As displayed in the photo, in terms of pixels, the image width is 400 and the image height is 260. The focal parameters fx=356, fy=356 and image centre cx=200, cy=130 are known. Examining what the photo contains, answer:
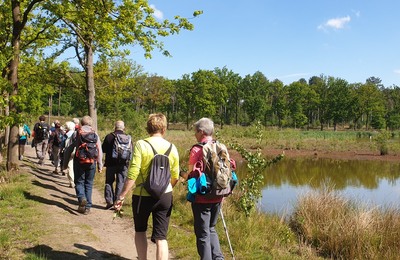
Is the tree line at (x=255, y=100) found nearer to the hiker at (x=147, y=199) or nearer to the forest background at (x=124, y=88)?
the forest background at (x=124, y=88)

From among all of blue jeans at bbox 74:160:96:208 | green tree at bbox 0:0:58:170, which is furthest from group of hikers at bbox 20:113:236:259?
green tree at bbox 0:0:58:170

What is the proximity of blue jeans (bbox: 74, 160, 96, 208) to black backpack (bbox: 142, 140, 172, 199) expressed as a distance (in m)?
3.34

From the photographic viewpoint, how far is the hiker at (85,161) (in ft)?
22.6

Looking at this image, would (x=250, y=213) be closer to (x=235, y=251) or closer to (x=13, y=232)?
(x=235, y=251)

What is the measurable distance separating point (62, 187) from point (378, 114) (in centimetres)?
7265

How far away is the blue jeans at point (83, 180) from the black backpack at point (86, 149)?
5.5 inches

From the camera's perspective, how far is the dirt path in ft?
16.9

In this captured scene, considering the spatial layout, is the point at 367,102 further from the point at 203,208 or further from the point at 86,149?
the point at 203,208

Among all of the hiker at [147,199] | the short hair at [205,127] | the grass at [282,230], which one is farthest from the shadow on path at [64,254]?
the short hair at [205,127]

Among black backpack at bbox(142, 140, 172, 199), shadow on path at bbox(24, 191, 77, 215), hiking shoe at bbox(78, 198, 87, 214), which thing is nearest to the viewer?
black backpack at bbox(142, 140, 172, 199)

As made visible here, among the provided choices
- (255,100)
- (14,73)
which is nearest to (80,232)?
(14,73)

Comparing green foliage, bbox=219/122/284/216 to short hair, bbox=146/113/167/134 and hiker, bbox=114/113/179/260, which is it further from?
short hair, bbox=146/113/167/134

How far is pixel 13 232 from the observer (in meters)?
5.66

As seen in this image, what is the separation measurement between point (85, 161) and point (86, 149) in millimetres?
232
